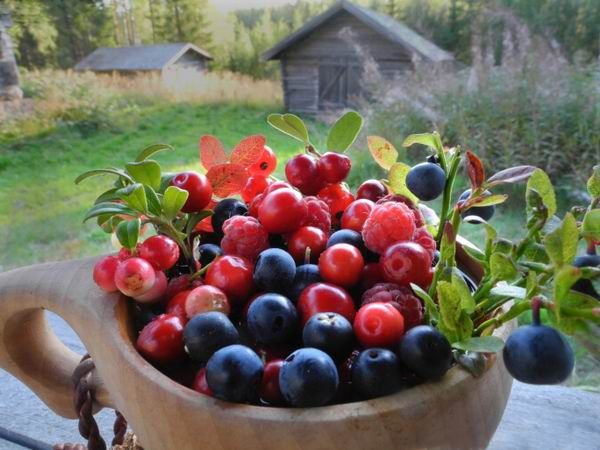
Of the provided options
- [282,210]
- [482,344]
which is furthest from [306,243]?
[482,344]

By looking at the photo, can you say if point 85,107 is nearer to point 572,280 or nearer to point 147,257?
point 147,257

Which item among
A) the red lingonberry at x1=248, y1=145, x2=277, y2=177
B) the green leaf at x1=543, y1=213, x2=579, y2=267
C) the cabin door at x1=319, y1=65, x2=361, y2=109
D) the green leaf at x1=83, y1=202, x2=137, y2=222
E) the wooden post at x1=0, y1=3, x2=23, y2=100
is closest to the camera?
the green leaf at x1=543, y1=213, x2=579, y2=267

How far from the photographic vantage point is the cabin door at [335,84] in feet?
7.59

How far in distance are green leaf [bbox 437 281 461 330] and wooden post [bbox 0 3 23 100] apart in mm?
2017

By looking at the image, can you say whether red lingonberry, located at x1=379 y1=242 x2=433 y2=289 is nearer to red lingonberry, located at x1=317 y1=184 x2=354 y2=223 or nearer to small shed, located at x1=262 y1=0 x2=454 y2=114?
red lingonberry, located at x1=317 y1=184 x2=354 y2=223

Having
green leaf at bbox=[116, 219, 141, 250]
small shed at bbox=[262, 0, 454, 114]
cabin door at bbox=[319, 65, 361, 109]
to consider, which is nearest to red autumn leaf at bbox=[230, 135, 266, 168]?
green leaf at bbox=[116, 219, 141, 250]

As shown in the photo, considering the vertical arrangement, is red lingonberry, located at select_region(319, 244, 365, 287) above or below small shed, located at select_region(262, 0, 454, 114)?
above

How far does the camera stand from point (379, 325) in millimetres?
286

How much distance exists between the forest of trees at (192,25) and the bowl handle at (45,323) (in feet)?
5.66

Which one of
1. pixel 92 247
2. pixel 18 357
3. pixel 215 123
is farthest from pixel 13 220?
pixel 18 357

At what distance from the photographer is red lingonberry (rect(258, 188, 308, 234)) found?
35 cm

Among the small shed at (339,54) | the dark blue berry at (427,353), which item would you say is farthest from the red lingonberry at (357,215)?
the small shed at (339,54)

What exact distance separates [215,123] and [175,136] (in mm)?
151

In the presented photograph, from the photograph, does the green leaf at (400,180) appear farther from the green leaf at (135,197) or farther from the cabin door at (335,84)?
the cabin door at (335,84)
